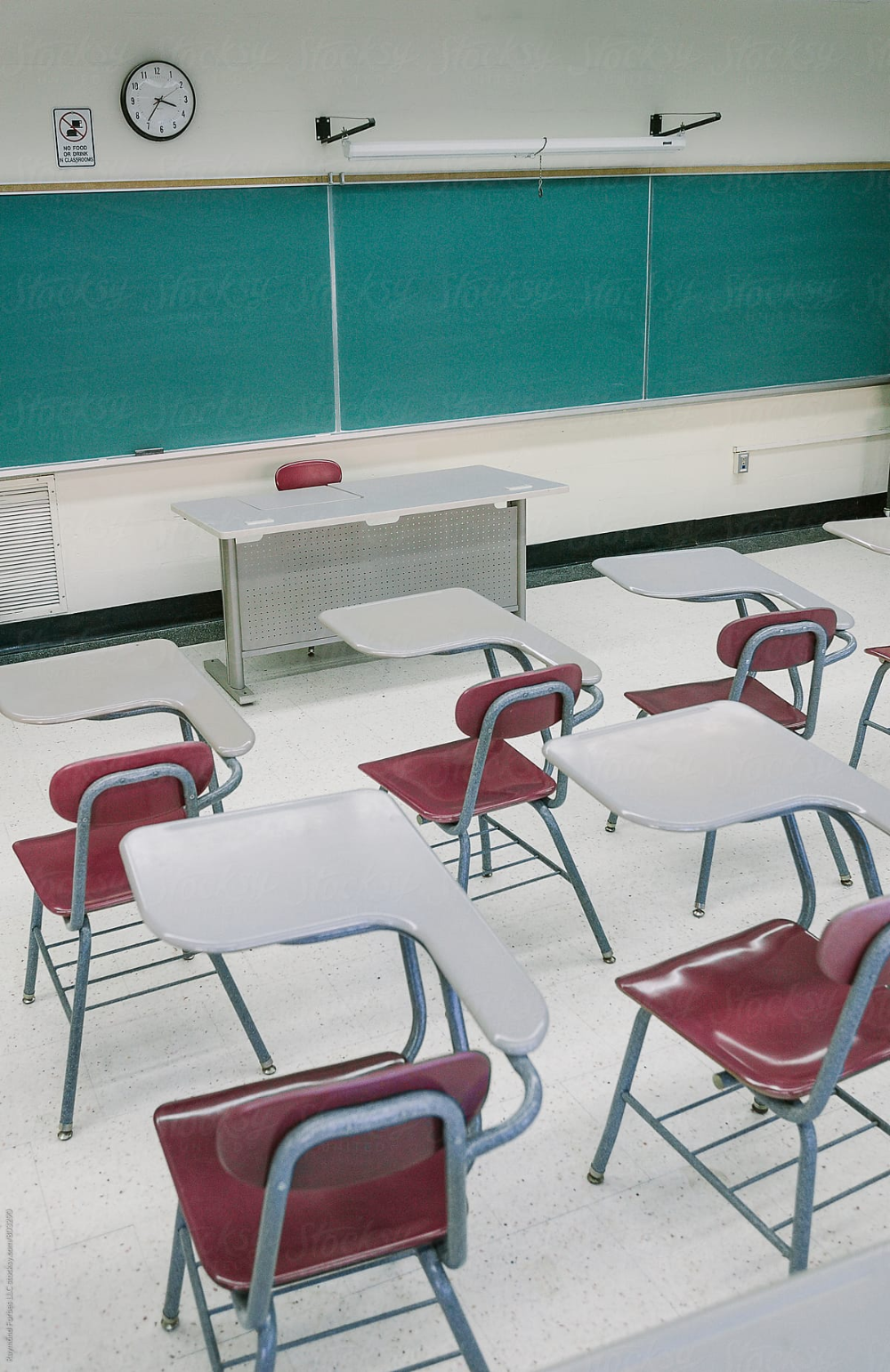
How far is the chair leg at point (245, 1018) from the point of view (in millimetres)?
2908

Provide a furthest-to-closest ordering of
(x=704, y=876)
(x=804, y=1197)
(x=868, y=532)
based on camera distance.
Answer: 1. (x=868, y=532)
2. (x=704, y=876)
3. (x=804, y=1197)

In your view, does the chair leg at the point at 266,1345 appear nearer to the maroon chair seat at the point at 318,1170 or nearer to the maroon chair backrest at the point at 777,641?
the maroon chair seat at the point at 318,1170

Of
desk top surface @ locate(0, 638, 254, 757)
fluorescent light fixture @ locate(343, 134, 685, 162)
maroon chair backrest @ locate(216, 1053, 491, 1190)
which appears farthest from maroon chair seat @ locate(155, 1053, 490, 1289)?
fluorescent light fixture @ locate(343, 134, 685, 162)

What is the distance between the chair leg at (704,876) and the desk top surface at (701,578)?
28.6 inches

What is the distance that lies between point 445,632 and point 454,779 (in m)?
0.45

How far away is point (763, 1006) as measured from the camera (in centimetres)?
239

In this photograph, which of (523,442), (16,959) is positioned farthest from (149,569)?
(16,959)

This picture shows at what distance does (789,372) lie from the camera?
7551 mm

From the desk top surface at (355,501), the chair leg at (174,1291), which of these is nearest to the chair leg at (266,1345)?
the chair leg at (174,1291)

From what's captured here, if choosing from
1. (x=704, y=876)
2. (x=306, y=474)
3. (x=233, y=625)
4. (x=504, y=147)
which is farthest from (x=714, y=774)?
(x=504, y=147)

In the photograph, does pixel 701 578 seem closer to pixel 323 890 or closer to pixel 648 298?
pixel 323 890

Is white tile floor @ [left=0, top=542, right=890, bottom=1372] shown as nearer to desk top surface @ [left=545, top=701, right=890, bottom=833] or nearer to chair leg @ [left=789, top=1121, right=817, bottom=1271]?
chair leg @ [left=789, top=1121, right=817, bottom=1271]

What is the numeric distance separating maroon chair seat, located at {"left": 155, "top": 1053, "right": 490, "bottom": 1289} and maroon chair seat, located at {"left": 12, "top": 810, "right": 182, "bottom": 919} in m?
0.83

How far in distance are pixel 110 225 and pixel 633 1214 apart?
15.1 feet
